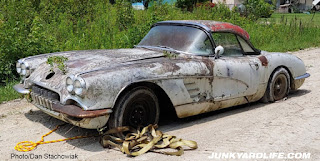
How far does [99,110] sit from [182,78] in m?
1.26

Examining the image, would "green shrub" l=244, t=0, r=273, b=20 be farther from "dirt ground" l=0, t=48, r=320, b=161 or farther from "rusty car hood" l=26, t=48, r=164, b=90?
"rusty car hood" l=26, t=48, r=164, b=90

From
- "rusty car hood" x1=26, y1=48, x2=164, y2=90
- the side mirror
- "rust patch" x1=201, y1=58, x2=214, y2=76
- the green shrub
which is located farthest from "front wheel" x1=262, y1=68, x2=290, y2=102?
the green shrub

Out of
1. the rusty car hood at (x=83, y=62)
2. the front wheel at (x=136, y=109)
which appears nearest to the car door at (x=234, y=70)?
the rusty car hood at (x=83, y=62)

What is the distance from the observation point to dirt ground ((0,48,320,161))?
4281 millimetres

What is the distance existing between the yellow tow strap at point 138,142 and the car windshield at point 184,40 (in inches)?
61.5

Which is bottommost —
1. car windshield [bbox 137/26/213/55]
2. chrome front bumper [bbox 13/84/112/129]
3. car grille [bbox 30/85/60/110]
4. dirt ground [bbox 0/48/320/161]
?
dirt ground [bbox 0/48/320/161]

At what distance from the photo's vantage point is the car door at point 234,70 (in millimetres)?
5477

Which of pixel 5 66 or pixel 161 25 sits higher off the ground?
pixel 161 25

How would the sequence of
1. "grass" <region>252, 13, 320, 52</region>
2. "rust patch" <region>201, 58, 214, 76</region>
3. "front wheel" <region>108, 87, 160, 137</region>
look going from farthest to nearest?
"grass" <region>252, 13, 320, 52</region>
"rust patch" <region>201, 58, 214, 76</region>
"front wheel" <region>108, 87, 160, 137</region>

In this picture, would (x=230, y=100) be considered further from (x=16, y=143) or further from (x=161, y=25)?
(x=16, y=143)

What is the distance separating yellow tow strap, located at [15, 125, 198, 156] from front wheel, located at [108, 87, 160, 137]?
112mm

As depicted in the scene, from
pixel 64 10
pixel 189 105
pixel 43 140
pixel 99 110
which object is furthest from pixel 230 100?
pixel 64 10

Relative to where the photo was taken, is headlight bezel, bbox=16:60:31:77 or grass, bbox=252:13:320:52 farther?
A: grass, bbox=252:13:320:52

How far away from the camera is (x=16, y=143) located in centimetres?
454
